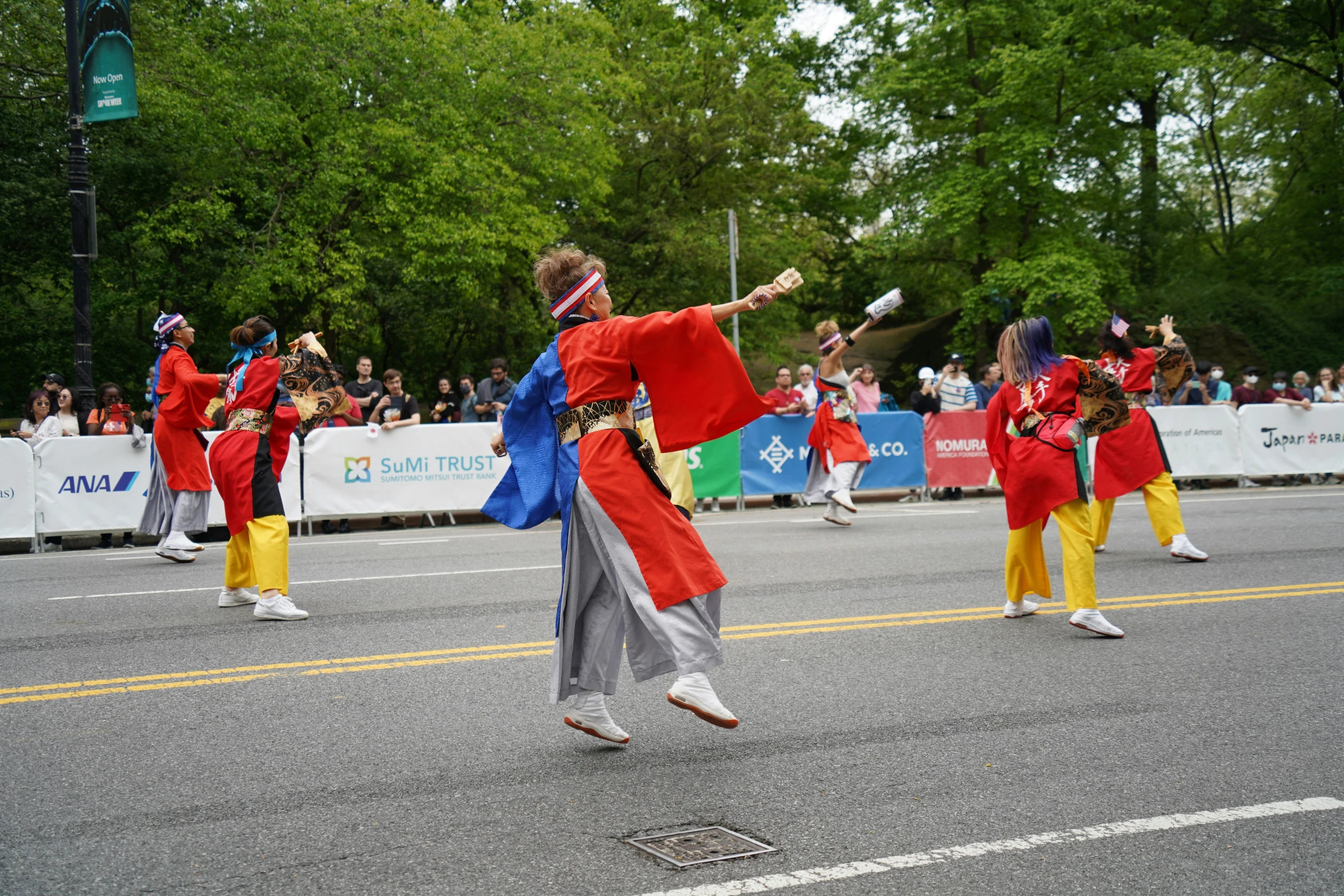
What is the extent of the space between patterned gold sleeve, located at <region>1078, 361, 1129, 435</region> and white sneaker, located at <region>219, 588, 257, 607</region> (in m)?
5.51

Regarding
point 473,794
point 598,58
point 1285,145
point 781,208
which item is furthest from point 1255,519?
point 1285,145

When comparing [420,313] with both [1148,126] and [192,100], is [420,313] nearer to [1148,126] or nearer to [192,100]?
[192,100]

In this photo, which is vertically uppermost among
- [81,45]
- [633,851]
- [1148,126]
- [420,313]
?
[1148,126]

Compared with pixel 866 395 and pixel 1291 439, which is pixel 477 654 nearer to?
pixel 866 395

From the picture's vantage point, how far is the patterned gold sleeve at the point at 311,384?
285 inches

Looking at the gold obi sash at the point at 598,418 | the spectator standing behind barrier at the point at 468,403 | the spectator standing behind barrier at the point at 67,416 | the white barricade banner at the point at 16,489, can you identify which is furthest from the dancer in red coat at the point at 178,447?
the gold obi sash at the point at 598,418

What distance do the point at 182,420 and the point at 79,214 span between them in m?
5.29

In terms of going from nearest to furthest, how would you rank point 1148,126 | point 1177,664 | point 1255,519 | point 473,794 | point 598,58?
point 473,794 < point 1177,664 < point 1255,519 < point 598,58 < point 1148,126

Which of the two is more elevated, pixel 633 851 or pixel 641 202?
pixel 641 202

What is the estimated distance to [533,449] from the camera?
448 cm

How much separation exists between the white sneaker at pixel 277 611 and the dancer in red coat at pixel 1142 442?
589cm

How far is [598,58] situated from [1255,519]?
1639cm

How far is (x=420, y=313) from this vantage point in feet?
86.1

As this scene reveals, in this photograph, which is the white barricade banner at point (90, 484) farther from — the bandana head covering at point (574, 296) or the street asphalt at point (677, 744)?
the bandana head covering at point (574, 296)
